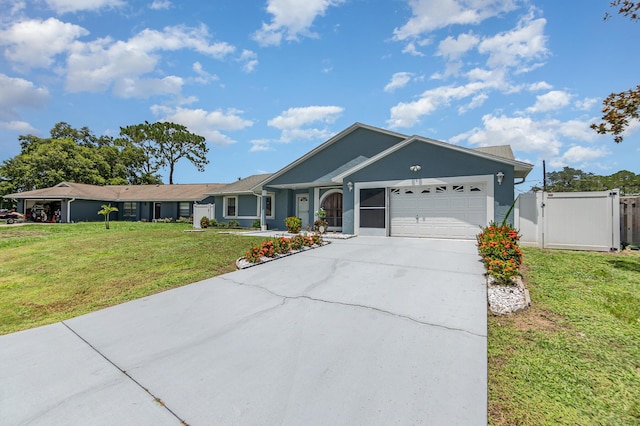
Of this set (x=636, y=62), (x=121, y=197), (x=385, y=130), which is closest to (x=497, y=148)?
(x=385, y=130)

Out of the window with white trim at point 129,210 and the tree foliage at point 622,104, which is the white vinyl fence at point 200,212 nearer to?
the window with white trim at point 129,210

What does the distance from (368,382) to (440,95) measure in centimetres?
1419

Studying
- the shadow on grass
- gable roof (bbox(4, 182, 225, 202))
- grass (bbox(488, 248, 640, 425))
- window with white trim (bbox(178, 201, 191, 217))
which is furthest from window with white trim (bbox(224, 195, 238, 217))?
the shadow on grass

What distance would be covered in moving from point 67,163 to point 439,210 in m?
40.1

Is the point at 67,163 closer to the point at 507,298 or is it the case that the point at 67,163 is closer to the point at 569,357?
the point at 507,298

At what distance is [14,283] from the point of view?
6.68m

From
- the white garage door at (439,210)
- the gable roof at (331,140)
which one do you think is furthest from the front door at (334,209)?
the white garage door at (439,210)

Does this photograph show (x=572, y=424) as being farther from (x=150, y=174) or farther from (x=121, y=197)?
(x=150, y=174)

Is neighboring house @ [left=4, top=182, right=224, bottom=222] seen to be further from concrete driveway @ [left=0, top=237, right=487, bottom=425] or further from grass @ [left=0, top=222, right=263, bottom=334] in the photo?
concrete driveway @ [left=0, top=237, right=487, bottom=425]

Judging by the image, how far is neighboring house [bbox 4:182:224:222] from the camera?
25031mm

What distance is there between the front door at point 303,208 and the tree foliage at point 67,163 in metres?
31.3

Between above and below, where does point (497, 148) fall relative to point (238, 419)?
above

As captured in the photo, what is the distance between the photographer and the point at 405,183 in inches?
449

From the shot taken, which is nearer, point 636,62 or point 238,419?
point 238,419
